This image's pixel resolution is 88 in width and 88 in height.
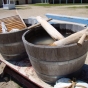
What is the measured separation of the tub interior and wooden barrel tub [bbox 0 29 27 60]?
10.2 inches

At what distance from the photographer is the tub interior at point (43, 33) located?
2.88 m

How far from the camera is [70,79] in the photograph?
2344mm

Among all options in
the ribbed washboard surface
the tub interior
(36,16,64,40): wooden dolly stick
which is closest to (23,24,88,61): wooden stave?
(36,16,64,40): wooden dolly stick

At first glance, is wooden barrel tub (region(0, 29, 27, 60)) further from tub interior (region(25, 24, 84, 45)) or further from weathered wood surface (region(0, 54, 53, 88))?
tub interior (region(25, 24, 84, 45))

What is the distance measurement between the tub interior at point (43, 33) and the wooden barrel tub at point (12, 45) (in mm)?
260

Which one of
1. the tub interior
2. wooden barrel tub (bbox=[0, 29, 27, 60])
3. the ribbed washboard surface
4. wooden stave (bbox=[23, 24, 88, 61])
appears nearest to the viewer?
wooden stave (bbox=[23, 24, 88, 61])

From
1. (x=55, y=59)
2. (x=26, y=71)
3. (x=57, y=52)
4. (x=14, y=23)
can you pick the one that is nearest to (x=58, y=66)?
(x=55, y=59)

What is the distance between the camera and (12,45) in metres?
3.19

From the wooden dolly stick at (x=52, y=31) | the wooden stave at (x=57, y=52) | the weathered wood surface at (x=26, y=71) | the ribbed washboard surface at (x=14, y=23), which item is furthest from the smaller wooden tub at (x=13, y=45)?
the wooden stave at (x=57, y=52)

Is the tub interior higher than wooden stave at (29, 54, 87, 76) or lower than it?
higher

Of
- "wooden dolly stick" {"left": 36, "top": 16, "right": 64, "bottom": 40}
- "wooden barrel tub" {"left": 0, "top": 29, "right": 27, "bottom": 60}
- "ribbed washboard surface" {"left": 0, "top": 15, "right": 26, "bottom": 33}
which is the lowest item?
"wooden barrel tub" {"left": 0, "top": 29, "right": 27, "bottom": 60}

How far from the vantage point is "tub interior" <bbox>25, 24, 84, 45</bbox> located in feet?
9.45

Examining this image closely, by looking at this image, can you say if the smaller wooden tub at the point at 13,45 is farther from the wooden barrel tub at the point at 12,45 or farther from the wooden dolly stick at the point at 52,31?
the wooden dolly stick at the point at 52,31

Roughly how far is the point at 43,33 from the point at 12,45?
0.62 meters
